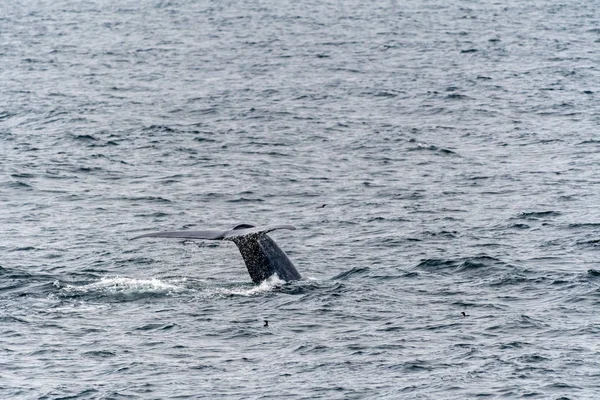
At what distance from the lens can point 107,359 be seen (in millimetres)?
22578

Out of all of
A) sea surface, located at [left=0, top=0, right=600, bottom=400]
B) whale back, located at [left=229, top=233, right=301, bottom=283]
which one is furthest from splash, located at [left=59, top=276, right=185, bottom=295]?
whale back, located at [left=229, top=233, right=301, bottom=283]

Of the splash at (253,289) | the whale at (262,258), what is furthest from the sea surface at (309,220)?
the whale at (262,258)

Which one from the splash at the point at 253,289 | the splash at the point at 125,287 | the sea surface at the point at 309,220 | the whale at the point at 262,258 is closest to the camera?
the sea surface at the point at 309,220

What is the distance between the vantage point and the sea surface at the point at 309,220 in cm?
2208

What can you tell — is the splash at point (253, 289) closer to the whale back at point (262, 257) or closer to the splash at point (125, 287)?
the whale back at point (262, 257)

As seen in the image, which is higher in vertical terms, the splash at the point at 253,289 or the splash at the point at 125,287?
the splash at the point at 125,287

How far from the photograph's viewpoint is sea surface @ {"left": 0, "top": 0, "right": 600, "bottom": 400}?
2208 centimetres

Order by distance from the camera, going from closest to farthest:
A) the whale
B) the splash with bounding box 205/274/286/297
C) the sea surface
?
the sea surface
the splash with bounding box 205/274/286/297
the whale

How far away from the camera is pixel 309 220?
34188 millimetres

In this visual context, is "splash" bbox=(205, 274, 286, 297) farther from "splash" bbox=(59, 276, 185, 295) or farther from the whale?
"splash" bbox=(59, 276, 185, 295)

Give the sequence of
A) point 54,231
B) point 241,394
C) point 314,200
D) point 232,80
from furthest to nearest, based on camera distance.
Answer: point 232,80, point 314,200, point 54,231, point 241,394

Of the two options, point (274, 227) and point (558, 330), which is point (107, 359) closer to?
point (274, 227)

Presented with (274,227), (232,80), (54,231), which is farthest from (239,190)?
(232,80)

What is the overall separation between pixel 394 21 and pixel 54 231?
6019cm
